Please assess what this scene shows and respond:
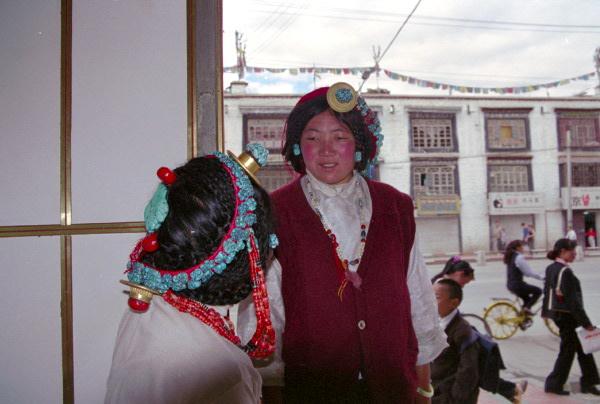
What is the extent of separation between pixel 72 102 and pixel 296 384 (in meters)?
1.29

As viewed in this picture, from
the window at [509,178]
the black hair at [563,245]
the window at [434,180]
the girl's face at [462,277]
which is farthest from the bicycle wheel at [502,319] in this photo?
the window at [509,178]

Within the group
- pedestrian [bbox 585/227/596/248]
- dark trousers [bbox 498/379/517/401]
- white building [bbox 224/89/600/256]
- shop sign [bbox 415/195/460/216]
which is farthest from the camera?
pedestrian [bbox 585/227/596/248]

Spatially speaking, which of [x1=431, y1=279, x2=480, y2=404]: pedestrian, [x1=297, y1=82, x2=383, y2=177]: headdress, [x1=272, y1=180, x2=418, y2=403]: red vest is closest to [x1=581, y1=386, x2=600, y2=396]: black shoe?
[x1=431, y1=279, x2=480, y2=404]: pedestrian

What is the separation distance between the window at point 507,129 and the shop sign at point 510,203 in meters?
0.76

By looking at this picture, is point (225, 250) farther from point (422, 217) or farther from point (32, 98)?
point (422, 217)

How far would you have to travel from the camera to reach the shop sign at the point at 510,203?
6965 millimetres

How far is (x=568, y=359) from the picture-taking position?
3178 millimetres

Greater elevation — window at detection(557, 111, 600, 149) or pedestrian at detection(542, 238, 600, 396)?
window at detection(557, 111, 600, 149)

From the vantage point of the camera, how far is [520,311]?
174 inches

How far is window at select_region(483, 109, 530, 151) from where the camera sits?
702 cm

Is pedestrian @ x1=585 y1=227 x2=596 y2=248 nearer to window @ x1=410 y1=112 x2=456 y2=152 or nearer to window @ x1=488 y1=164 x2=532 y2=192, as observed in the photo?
window @ x1=488 y1=164 x2=532 y2=192

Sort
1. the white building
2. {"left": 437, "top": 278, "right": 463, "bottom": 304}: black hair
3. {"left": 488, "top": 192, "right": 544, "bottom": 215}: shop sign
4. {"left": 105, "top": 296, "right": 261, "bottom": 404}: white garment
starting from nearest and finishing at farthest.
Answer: {"left": 105, "top": 296, "right": 261, "bottom": 404}: white garment, {"left": 437, "top": 278, "right": 463, "bottom": 304}: black hair, the white building, {"left": 488, "top": 192, "right": 544, "bottom": 215}: shop sign

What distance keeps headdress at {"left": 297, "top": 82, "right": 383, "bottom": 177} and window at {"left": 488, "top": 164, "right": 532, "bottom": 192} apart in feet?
20.2

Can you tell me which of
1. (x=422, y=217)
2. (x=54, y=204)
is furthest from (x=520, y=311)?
(x=54, y=204)
